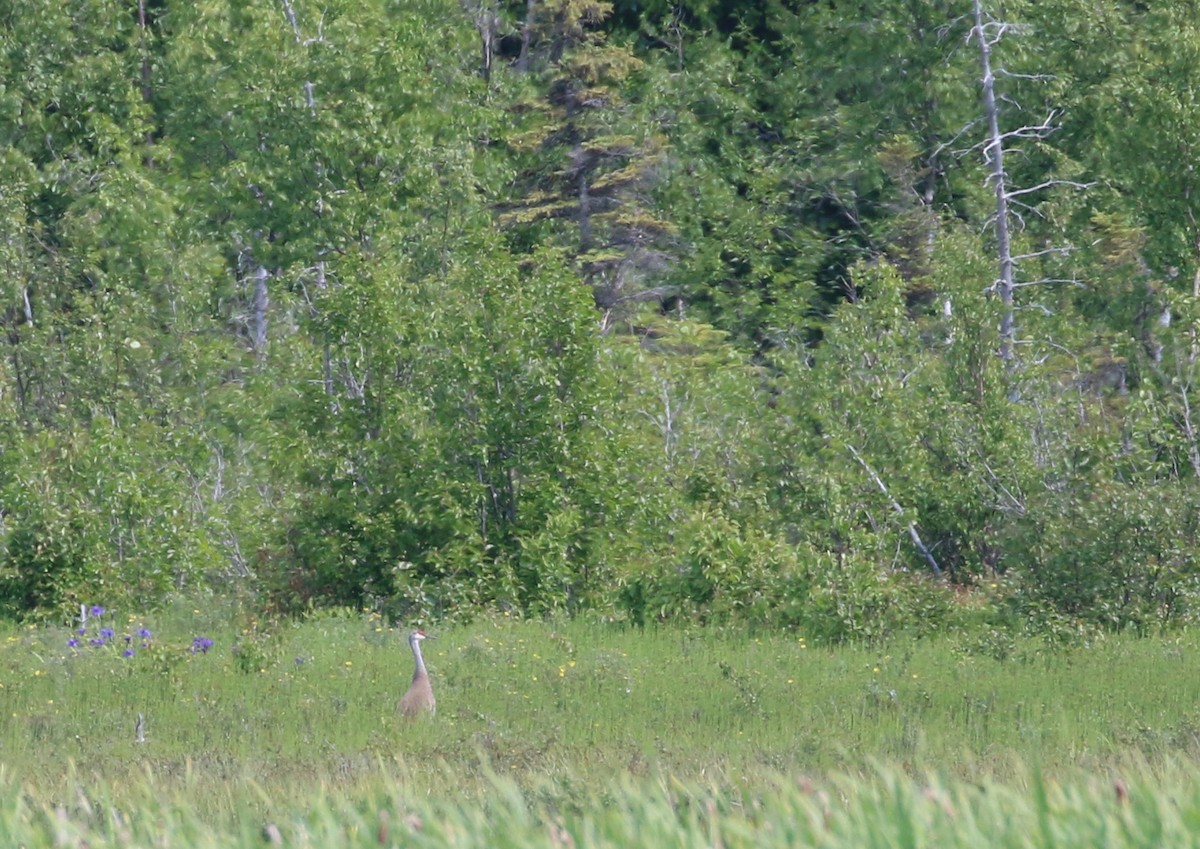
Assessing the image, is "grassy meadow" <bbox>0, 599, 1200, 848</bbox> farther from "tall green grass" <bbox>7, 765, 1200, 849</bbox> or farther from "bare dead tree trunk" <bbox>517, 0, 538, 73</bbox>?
"bare dead tree trunk" <bbox>517, 0, 538, 73</bbox>

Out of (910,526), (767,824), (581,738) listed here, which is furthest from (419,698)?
(910,526)

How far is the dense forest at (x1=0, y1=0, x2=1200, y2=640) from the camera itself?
56.5 ft

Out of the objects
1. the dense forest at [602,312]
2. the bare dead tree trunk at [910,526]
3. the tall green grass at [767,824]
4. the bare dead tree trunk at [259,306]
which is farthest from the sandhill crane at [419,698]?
the bare dead tree trunk at [259,306]

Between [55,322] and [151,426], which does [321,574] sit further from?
[55,322]

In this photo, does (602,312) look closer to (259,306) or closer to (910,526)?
(259,306)

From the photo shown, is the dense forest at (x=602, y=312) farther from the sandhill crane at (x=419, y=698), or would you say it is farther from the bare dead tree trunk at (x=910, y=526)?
the sandhill crane at (x=419, y=698)

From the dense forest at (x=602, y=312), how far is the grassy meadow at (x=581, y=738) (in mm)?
1462

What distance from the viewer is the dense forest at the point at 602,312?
56.5 ft

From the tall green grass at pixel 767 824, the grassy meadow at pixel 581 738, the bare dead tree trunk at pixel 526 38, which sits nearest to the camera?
the tall green grass at pixel 767 824

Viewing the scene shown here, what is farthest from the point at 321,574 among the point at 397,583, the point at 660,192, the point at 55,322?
the point at 660,192

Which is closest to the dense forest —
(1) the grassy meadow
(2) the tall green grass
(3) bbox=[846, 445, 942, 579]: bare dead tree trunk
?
(3) bbox=[846, 445, 942, 579]: bare dead tree trunk

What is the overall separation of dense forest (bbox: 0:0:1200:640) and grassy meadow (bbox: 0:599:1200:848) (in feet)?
4.80

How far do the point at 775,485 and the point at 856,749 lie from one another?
7.30 meters

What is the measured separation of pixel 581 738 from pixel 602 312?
52.4 feet
